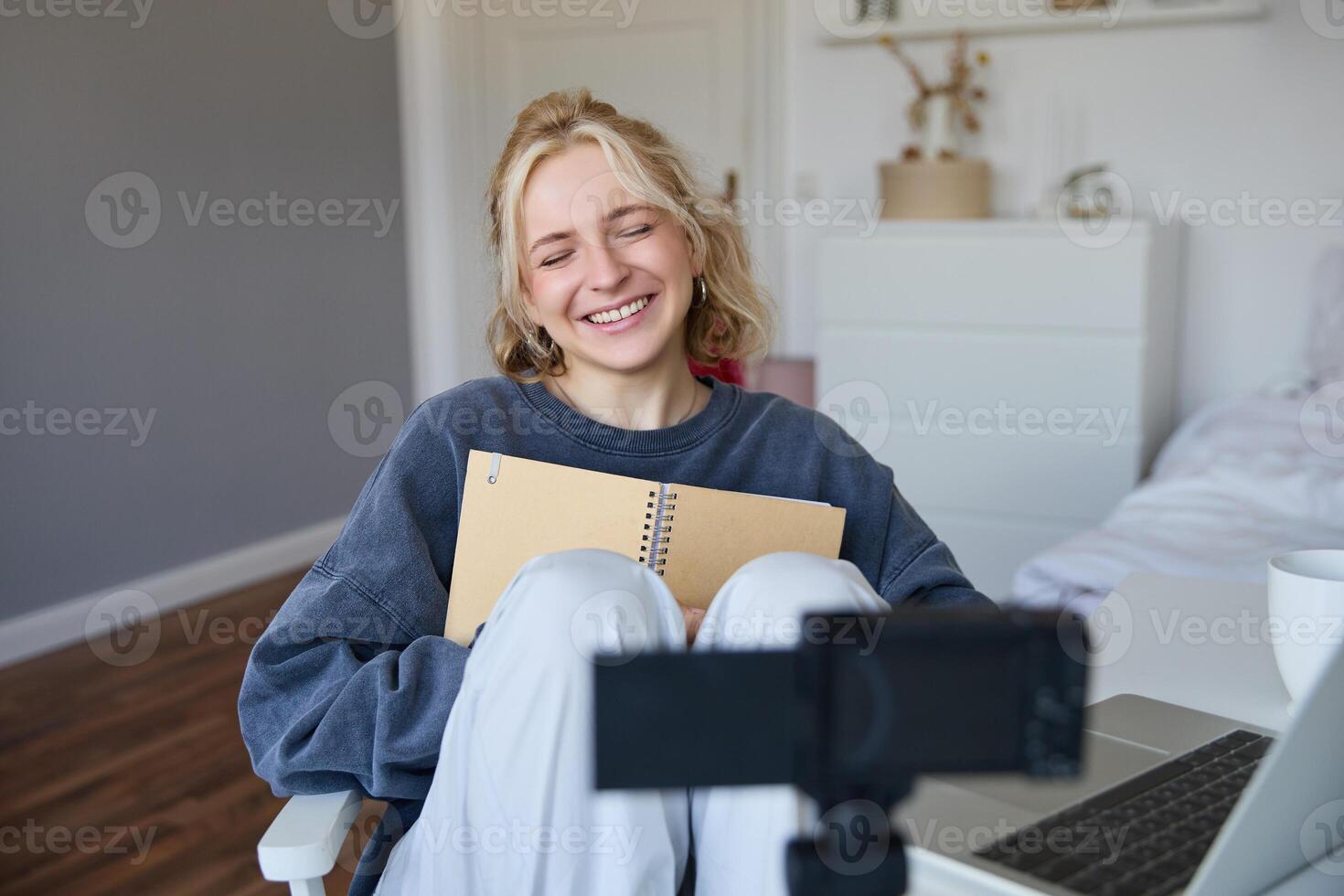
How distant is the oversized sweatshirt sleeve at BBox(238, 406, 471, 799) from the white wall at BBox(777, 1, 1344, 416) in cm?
262

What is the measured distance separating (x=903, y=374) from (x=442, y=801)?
246 cm

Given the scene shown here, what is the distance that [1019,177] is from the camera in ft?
11.0

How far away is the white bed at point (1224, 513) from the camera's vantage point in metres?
1.76

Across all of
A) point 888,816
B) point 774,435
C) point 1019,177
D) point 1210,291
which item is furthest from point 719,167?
point 888,816

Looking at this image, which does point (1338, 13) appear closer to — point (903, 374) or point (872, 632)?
point (903, 374)

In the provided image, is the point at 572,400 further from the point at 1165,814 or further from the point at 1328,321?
the point at 1328,321

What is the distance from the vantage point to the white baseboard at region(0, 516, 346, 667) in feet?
9.30

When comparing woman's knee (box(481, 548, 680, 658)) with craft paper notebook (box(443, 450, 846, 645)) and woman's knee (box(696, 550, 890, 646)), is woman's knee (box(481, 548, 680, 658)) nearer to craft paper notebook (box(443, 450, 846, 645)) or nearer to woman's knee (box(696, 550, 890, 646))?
woman's knee (box(696, 550, 890, 646))

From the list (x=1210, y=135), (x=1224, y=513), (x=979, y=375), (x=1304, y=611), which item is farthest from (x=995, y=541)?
(x=1304, y=611)

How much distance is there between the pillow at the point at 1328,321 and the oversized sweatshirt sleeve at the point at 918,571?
6.41ft

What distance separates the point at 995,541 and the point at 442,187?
2.15 metres

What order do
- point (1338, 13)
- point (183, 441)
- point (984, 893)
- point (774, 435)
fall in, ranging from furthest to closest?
point (183, 441) < point (1338, 13) < point (774, 435) < point (984, 893)

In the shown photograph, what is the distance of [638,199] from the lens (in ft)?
4.02

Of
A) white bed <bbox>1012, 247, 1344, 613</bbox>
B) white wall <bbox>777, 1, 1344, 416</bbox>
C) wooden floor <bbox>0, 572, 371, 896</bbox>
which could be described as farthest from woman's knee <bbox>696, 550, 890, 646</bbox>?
white wall <bbox>777, 1, 1344, 416</bbox>
